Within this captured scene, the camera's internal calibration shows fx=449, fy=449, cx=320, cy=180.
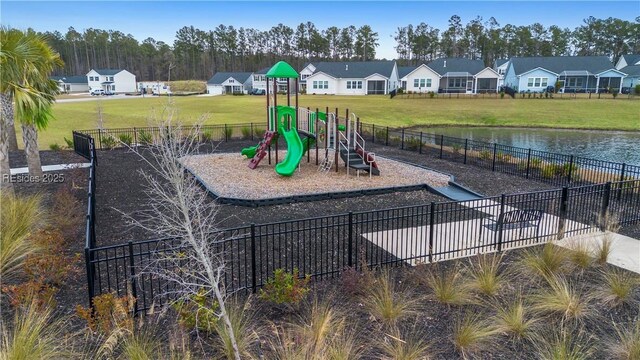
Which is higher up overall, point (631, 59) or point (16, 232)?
point (631, 59)

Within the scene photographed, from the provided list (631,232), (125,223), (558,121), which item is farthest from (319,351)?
(558,121)

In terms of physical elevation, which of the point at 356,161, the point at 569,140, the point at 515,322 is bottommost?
the point at 569,140

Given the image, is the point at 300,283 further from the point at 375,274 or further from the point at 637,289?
the point at 637,289

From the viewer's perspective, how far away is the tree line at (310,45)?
4146 inches

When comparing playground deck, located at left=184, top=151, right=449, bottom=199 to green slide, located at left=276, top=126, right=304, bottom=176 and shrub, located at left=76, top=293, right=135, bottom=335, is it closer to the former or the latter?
green slide, located at left=276, top=126, right=304, bottom=176

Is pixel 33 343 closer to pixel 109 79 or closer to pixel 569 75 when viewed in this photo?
pixel 569 75

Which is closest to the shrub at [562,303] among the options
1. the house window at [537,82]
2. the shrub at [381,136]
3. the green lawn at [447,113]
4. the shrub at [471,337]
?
the shrub at [471,337]

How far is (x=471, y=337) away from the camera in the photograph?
555 cm

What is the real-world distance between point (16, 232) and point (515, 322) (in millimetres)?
8555

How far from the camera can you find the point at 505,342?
573 cm

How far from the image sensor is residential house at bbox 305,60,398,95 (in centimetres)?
7244

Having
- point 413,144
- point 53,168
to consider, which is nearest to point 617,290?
point 413,144

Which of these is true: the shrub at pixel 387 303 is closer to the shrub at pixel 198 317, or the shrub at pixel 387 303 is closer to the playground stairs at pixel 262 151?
the shrub at pixel 198 317

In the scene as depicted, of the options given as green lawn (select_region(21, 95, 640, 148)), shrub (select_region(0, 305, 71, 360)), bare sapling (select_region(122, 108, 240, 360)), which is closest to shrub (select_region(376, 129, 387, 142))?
green lawn (select_region(21, 95, 640, 148))
